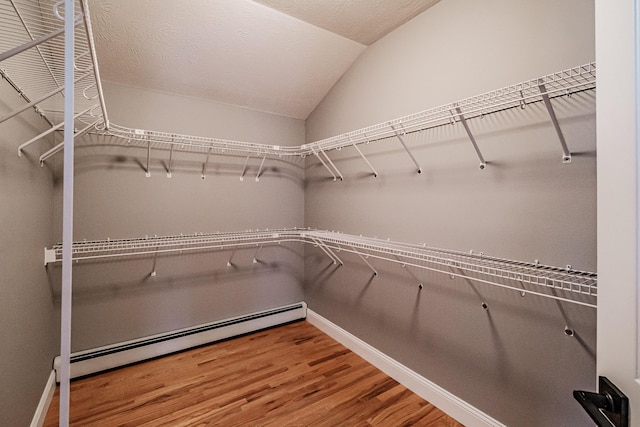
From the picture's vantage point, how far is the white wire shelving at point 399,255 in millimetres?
1029

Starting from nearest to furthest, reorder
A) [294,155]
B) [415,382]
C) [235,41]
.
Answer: [415,382] → [235,41] → [294,155]

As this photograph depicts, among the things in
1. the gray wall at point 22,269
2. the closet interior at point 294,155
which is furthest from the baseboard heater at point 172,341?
the closet interior at point 294,155

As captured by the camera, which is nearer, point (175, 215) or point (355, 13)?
point (355, 13)

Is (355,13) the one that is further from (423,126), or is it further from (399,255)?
(399,255)

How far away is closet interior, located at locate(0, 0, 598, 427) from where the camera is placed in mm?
982

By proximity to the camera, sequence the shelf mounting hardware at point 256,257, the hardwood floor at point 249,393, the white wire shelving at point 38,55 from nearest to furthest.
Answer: the white wire shelving at point 38,55 → the hardwood floor at point 249,393 → the shelf mounting hardware at point 256,257

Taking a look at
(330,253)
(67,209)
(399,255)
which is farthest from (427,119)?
(67,209)

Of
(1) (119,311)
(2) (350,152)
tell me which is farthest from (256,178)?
(1) (119,311)

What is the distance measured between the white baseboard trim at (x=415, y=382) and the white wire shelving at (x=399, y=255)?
22.6 inches

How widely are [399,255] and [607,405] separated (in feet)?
3.40

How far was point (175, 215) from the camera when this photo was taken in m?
2.06

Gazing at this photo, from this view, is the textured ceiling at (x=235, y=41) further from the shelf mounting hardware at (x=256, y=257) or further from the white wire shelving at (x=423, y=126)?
the shelf mounting hardware at (x=256, y=257)

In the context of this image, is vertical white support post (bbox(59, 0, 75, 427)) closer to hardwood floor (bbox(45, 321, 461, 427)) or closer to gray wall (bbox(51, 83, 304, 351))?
hardwood floor (bbox(45, 321, 461, 427))

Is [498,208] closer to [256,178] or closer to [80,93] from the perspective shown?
[256,178]
